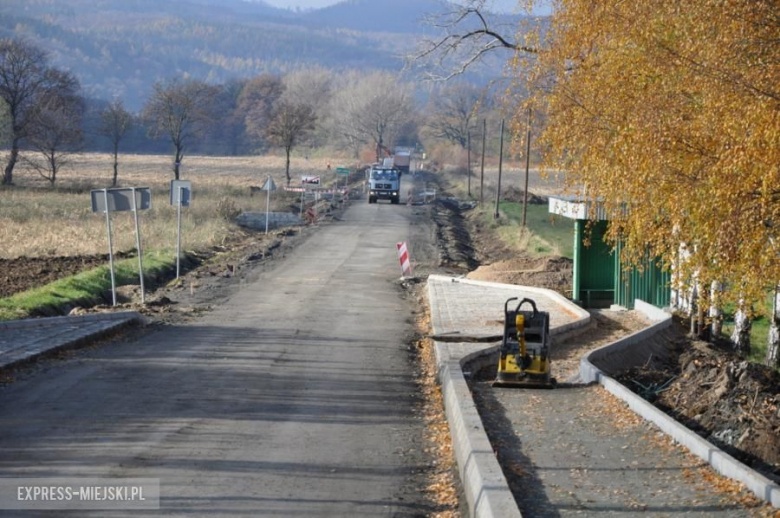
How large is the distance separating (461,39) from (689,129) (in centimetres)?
1094

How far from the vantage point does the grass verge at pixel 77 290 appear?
22188 millimetres

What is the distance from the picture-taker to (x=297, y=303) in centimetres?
2466

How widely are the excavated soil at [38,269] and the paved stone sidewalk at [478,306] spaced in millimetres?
10562

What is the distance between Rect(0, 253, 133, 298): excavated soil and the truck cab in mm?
35359

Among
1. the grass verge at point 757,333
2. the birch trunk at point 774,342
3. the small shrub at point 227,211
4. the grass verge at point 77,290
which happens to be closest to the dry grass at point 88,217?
the small shrub at point 227,211

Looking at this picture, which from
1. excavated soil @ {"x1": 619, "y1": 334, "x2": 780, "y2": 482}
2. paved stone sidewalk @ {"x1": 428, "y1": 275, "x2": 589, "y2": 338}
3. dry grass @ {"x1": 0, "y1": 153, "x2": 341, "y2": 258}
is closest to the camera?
excavated soil @ {"x1": 619, "y1": 334, "x2": 780, "y2": 482}

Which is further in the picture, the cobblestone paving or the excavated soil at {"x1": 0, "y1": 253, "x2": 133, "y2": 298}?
the excavated soil at {"x1": 0, "y1": 253, "x2": 133, "y2": 298}

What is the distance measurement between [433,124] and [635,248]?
135 m

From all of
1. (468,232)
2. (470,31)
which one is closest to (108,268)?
(470,31)

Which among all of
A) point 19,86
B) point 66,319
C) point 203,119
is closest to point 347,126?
point 203,119

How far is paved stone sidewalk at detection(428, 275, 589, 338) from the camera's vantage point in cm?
1966

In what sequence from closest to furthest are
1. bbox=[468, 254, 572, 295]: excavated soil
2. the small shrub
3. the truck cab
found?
bbox=[468, 254, 572, 295]: excavated soil
the small shrub
the truck cab

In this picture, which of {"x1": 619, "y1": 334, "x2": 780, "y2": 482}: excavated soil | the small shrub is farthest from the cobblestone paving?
→ the small shrub

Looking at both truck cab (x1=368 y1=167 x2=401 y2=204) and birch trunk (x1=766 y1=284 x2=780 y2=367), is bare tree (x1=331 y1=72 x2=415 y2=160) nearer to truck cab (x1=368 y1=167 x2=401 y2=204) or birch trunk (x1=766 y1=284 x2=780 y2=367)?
truck cab (x1=368 y1=167 x2=401 y2=204)
